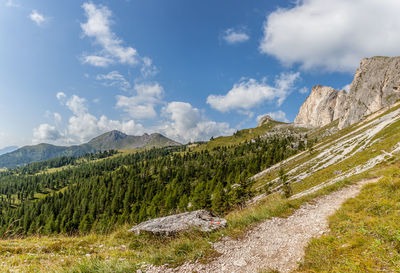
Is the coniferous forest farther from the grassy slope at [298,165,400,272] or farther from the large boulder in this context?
the grassy slope at [298,165,400,272]

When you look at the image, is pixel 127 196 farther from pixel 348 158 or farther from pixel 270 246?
pixel 270 246

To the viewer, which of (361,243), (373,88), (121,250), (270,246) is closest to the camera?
(361,243)

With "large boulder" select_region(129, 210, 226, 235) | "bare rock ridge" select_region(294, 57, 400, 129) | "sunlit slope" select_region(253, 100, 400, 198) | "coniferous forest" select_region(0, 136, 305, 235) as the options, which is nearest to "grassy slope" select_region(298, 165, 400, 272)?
"large boulder" select_region(129, 210, 226, 235)

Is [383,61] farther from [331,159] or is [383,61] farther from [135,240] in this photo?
[135,240]

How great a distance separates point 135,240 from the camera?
9781 mm

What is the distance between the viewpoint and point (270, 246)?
702cm

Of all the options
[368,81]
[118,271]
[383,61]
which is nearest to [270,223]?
[118,271]

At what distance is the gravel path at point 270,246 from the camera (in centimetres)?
594

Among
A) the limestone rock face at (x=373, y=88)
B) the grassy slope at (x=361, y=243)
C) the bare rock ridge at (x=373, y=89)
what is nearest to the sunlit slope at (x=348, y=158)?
the grassy slope at (x=361, y=243)

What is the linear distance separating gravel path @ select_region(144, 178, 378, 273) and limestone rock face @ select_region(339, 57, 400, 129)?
556 ft

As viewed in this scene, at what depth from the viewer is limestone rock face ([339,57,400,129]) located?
126 meters

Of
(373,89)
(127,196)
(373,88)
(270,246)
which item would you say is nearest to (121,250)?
(270,246)

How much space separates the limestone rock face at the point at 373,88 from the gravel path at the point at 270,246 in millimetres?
169531

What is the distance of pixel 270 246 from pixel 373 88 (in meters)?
202
